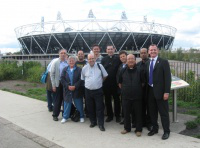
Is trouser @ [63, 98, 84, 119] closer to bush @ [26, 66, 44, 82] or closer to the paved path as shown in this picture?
the paved path

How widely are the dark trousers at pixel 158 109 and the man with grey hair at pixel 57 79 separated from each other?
268 cm

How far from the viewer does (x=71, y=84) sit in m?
5.95

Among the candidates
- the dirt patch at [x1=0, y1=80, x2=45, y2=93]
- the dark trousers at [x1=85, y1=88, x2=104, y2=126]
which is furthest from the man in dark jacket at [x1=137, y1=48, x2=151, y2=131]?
the dirt patch at [x1=0, y1=80, x2=45, y2=93]

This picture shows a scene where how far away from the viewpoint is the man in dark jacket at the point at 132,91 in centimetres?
487

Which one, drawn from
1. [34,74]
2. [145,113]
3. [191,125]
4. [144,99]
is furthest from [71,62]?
[34,74]

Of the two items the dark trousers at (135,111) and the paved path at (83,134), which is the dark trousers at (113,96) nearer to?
the paved path at (83,134)

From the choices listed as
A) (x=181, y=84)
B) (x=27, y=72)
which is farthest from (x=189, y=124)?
(x=27, y=72)

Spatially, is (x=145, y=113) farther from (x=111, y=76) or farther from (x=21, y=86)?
(x=21, y=86)

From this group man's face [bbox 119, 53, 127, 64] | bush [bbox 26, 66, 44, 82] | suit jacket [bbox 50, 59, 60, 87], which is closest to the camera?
man's face [bbox 119, 53, 127, 64]

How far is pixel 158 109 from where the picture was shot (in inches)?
190

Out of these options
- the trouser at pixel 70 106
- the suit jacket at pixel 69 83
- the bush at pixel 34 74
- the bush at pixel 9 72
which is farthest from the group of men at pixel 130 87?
the bush at pixel 9 72

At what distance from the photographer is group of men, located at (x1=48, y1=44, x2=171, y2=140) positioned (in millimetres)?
4691

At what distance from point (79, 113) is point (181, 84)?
9.25 ft

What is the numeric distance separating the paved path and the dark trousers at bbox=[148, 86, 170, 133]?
26 centimetres
